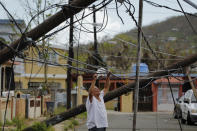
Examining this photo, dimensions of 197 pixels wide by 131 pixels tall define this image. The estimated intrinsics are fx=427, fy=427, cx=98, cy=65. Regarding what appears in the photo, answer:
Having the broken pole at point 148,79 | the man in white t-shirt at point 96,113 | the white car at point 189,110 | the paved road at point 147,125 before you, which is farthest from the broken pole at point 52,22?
the white car at point 189,110

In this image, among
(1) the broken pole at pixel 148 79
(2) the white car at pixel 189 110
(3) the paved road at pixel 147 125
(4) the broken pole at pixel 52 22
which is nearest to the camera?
(4) the broken pole at pixel 52 22

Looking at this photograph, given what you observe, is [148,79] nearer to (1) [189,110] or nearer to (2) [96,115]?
(2) [96,115]

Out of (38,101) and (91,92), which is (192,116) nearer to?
(38,101)

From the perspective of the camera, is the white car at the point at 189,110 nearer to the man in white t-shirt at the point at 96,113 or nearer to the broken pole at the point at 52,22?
the man in white t-shirt at the point at 96,113

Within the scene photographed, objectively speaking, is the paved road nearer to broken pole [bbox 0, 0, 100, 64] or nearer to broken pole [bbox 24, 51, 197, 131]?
broken pole [bbox 24, 51, 197, 131]

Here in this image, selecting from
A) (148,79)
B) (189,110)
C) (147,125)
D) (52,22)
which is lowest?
(147,125)

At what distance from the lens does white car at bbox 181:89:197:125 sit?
826 inches

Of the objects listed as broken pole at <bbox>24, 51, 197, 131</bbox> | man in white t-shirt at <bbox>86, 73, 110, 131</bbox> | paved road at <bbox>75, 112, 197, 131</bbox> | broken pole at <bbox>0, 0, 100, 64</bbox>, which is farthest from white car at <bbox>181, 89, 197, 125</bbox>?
broken pole at <bbox>0, 0, 100, 64</bbox>

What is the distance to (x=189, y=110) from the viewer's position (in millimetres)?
21297

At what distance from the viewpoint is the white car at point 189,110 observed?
21.0 meters

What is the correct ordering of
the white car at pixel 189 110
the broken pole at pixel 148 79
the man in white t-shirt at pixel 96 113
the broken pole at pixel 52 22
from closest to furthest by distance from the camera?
1. the broken pole at pixel 52 22
2. the man in white t-shirt at pixel 96 113
3. the broken pole at pixel 148 79
4. the white car at pixel 189 110

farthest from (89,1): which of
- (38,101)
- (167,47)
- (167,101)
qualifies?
(167,47)

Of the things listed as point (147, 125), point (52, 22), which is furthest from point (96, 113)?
point (147, 125)

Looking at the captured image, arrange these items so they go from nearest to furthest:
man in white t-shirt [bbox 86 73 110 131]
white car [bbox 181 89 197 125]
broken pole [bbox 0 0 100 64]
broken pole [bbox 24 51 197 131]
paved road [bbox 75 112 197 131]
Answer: broken pole [bbox 0 0 100 64] < man in white t-shirt [bbox 86 73 110 131] < broken pole [bbox 24 51 197 131] < paved road [bbox 75 112 197 131] < white car [bbox 181 89 197 125]
